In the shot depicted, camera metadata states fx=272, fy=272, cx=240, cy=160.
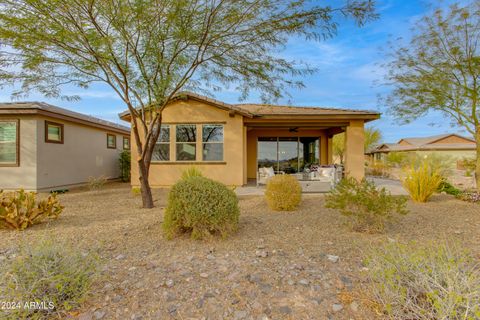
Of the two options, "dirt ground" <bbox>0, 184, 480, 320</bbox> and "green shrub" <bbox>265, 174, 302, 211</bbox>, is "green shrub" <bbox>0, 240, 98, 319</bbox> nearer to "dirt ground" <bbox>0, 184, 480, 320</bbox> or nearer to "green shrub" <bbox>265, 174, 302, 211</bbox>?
"dirt ground" <bbox>0, 184, 480, 320</bbox>

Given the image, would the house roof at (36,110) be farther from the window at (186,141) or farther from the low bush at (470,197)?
the low bush at (470,197)

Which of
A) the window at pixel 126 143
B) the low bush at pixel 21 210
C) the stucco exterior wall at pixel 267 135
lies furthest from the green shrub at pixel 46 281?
the window at pixel 126 143

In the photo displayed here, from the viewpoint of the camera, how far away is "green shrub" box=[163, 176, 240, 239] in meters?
4.47

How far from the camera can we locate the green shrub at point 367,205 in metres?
4.93

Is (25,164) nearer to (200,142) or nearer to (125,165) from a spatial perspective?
(125,165)

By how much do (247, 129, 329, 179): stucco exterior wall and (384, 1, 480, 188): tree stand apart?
17.0 feet

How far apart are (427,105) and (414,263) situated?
8.77m

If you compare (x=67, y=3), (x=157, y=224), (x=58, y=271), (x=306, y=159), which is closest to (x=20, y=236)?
(x=157, y=224)

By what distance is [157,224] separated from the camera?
18.6ft

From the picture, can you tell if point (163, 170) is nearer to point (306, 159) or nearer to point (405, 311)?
point (306, 159)

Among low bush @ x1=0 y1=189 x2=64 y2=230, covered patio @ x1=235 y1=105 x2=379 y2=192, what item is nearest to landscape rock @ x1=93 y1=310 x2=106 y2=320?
low bush @ x1=0 y1=189 x2=64 y2=230

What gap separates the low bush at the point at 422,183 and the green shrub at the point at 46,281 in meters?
8.68

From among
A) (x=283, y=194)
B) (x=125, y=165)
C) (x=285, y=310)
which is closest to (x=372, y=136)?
(x=125, y=165)

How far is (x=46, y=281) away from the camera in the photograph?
2631mm
